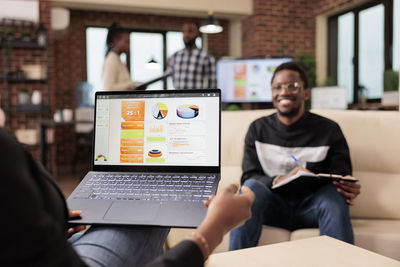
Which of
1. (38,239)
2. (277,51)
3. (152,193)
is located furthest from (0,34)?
(38,239)

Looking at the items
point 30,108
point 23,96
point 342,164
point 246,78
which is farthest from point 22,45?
point 342,164

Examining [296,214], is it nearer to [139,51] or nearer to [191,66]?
[191,66]

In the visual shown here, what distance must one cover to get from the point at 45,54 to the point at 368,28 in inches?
181

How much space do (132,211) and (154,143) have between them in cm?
26

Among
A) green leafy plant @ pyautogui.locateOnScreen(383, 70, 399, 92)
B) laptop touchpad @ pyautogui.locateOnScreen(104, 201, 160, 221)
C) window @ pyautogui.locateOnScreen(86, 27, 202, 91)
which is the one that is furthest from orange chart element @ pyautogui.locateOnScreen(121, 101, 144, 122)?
window @ pyautogui.locateOnScreen(86, 27, 202, 91)

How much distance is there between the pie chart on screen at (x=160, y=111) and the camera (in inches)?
42.1

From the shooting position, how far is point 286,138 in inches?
72.2

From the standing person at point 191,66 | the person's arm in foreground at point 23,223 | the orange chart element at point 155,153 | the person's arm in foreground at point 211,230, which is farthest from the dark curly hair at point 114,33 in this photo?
the person's arm in foreground at point 23,223

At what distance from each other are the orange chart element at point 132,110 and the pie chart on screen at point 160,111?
39 mm

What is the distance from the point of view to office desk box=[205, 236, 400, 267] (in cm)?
98

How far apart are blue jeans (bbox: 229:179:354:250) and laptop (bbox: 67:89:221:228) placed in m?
Result: 0.59

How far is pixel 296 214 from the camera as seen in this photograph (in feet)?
5.37

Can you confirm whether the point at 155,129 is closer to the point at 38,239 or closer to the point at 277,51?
the point at 38,239

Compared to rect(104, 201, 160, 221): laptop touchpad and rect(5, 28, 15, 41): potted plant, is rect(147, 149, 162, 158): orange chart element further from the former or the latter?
rect(5, 28, 15, 41): potted plant
